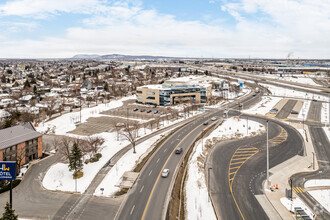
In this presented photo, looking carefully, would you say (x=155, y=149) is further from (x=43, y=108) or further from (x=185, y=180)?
(x=43, y=108)

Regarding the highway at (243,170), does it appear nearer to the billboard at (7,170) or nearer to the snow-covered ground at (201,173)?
the snow-covered ground at (201,173)

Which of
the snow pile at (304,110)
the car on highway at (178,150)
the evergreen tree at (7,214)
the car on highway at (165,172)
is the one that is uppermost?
the snow pile at (304,110)

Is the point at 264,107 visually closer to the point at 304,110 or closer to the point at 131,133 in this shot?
the point at 304,110

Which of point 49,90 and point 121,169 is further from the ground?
point 49,90

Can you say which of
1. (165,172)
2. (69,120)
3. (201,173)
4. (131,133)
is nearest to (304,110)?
(201,173)

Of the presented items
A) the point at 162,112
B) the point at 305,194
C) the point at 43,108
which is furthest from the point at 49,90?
the point at 305,194

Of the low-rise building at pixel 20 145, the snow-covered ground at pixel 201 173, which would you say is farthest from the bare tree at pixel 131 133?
the low-rise building at pixel 20 145

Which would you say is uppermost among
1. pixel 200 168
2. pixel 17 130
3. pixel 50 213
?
pixel 17 130
